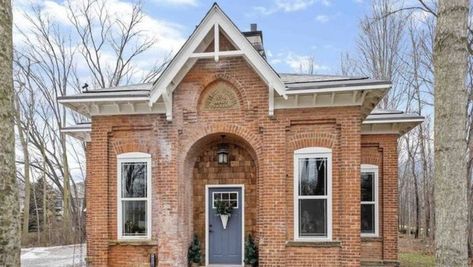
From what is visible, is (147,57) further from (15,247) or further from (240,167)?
(15,247)

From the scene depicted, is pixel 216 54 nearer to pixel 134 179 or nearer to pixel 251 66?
pixel 251 66

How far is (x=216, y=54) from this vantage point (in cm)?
986

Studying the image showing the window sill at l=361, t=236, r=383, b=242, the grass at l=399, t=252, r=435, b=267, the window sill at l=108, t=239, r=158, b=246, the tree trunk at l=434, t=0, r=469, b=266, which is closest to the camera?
the tree trunk at l=434, t=0, r=469, b=266

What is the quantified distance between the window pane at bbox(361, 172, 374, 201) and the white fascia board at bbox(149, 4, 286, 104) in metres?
5.25

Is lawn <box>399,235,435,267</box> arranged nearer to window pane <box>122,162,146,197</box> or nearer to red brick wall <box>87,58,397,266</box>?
red brick wall <box>87,58,397,266</box>

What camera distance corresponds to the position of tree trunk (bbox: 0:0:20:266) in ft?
8.11

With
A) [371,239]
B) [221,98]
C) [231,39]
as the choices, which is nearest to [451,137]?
[231,39]

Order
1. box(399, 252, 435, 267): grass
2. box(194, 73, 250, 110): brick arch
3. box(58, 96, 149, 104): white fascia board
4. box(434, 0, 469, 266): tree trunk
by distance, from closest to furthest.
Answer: box(434, 0, 469, 266): tree trunk → box(58, 96, 149, 104): white fascia board → box(194, 73, 250, 110): brick arch → box(399, 252, 435, 267): grass

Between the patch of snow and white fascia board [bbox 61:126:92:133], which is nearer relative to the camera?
white fascia board [bbox 61:126:92:133]

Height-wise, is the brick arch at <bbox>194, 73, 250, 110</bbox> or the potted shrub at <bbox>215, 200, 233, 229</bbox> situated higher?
the brick arch at <bbox>194, 73, 250, 110</bbox>

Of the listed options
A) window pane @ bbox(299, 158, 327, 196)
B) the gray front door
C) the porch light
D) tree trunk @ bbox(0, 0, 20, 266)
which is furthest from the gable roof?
tree trunk @ bbox(0, 0, 20, 266)

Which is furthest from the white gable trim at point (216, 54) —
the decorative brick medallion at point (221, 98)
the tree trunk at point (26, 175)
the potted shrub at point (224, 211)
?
the tree trunk at point (26, 175)

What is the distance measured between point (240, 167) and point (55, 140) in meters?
19.2

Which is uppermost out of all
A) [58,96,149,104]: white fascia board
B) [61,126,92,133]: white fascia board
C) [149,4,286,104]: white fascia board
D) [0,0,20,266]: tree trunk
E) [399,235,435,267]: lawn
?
[149,4,286,104]: white fascia board
